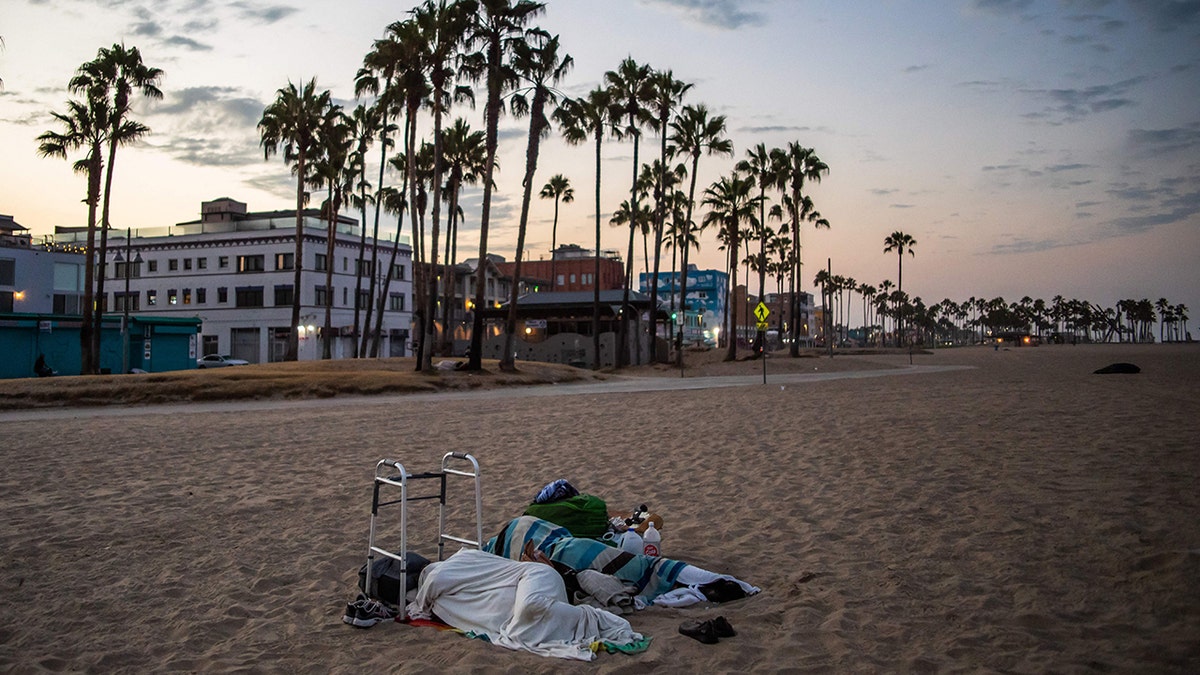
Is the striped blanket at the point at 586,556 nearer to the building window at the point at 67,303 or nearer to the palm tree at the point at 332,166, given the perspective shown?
the palm tree at the point at 332,166

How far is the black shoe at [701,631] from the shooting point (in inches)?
225

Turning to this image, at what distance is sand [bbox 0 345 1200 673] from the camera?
5.61 meters

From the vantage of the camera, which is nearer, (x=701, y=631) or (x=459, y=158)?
(x=701, y=631)

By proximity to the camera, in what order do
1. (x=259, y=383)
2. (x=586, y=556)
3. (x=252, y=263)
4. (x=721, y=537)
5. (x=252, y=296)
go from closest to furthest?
(x=586, y=556) < (x=721, y=537) < (x=259, y=383) < (x=252, y=296) < (x=252, y=263)

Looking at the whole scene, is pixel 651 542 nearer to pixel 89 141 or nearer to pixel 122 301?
pixel 89 141

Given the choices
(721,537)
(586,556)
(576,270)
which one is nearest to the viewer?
(586,556)

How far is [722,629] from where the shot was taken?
5816mm

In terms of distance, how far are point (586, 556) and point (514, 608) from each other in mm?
874

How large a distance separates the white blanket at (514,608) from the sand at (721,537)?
0.51 ft

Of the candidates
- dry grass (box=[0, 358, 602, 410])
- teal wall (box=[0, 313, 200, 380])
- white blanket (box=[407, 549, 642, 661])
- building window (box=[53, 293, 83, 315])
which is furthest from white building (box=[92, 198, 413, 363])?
white blanket (box=[407, 549, 642, 661])

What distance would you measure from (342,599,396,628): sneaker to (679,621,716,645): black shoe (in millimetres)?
2098

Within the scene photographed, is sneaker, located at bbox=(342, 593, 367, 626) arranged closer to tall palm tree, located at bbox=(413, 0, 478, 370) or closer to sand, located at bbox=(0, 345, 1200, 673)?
sand, located at bbox=(0, 345, 1200, 673)

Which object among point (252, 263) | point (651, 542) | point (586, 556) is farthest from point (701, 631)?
point (252, 263)

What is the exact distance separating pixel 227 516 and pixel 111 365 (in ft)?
141
